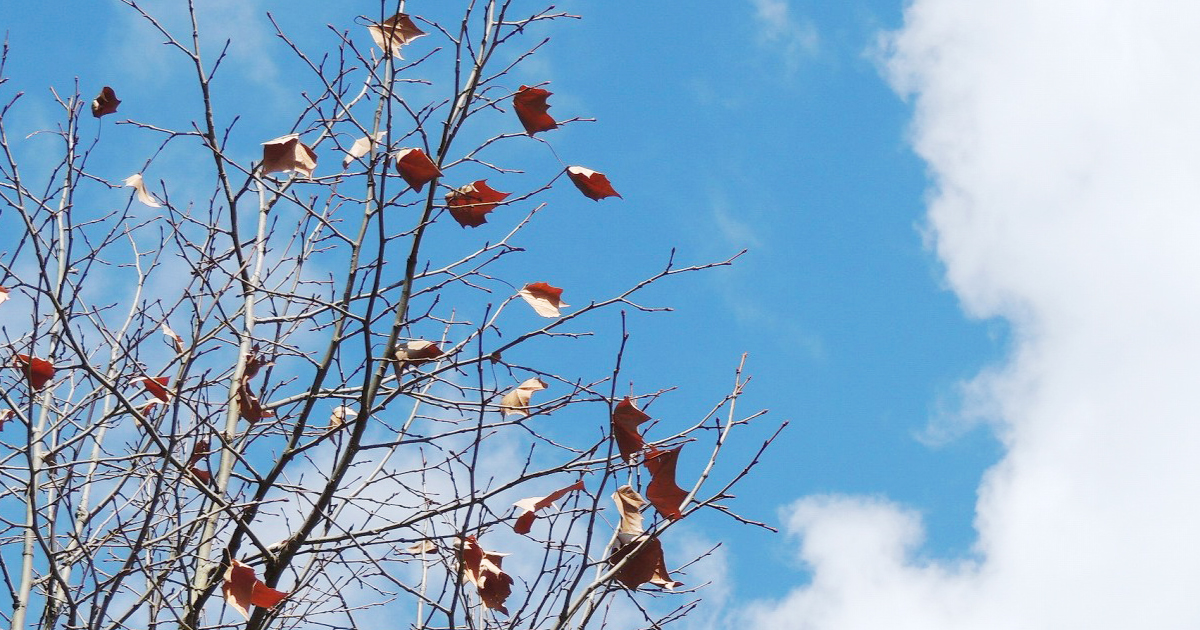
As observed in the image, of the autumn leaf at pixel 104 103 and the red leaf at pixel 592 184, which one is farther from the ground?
the autumn leaf at pixel 104 103

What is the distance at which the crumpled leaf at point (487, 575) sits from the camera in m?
2.75

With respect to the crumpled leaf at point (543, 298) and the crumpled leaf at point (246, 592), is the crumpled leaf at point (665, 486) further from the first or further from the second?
the crumpled leaf at point (246, 592)

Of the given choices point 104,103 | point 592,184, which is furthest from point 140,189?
point 592,184

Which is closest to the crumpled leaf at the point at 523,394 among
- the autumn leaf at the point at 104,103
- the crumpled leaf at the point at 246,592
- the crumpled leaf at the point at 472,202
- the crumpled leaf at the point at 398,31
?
the crumpled leaf at the point at 472,202

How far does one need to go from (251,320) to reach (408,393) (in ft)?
4.84

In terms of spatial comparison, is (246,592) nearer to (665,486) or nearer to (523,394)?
(523,394)

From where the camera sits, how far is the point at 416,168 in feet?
8.92

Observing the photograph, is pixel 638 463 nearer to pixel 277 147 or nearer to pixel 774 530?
pixel 774 530

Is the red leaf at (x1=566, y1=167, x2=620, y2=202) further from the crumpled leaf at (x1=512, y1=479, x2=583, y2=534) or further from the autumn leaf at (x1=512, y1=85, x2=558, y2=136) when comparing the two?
the crumpled leaf at (x1=512, y1=479, x2=583, y2=534)

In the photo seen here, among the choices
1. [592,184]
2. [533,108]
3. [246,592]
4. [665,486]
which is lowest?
[246,592]

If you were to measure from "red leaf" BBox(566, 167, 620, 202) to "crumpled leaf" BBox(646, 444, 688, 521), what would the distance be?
75cm

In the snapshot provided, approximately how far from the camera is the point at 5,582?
3.34m

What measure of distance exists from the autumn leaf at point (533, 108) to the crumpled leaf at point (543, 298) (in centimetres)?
49

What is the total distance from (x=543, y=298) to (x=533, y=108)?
0.58 m
